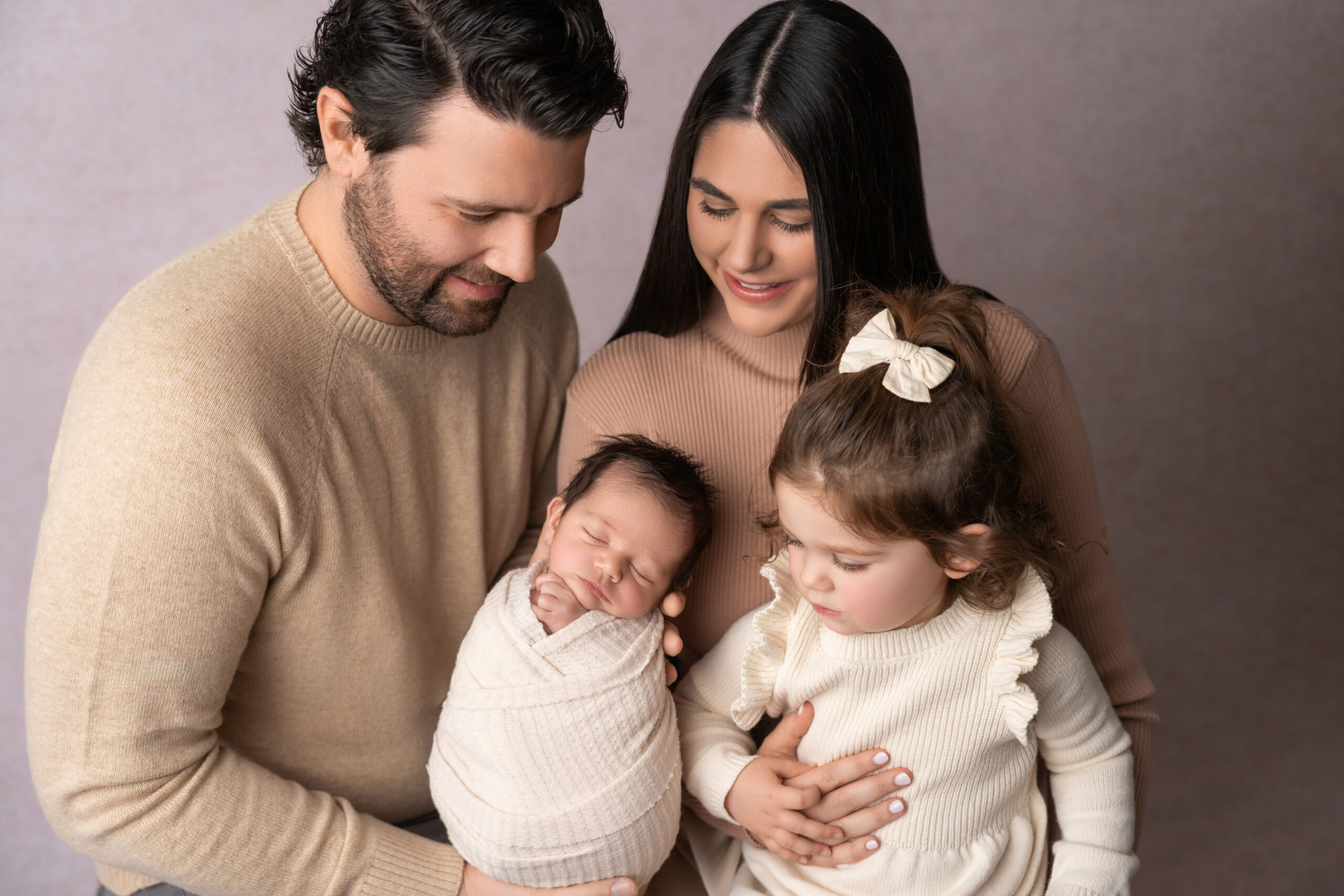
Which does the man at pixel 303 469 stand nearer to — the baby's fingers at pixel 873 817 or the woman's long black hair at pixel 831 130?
the woman's long black hair at pixel 831 130

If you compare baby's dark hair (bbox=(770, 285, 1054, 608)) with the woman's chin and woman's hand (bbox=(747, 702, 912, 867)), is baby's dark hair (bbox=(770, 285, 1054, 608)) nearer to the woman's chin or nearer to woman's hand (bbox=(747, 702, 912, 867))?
the woman's chin

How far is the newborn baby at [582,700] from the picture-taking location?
5.52 ft

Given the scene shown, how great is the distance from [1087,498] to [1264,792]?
1725 mm

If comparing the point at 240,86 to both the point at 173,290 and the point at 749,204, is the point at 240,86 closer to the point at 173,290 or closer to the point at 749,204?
the point at 173,290

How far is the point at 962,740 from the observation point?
66.4 inches

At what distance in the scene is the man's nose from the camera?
1.69 metres

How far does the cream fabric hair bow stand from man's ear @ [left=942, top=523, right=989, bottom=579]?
19cm

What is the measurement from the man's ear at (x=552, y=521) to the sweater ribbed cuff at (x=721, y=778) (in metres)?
0.45

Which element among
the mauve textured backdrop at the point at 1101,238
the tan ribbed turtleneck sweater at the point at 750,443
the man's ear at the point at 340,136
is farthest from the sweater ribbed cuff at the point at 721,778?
the mauve textured backdrop at the point at 1101,238

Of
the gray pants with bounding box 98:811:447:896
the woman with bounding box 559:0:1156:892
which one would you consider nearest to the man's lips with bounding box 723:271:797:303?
the woman with bounding box 559:0:1156:892

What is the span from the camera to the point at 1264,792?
310 centimetres

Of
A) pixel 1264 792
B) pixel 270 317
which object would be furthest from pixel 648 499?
pixel 1264 792

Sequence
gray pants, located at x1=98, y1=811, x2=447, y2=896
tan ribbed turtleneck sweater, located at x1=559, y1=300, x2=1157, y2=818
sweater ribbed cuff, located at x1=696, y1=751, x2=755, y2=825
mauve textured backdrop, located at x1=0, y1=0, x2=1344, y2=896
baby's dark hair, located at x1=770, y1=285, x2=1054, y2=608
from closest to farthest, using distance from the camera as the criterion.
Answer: baby's dark hair, located at x1=770, y1=285, x2=1054, y2=608 < sweater ribbed cuff, located at x1=696, y1=751, x2=755, y2=825 < tan ribbed turtleneck sweater, located at x1=559, y1=300, x2=1157, y2=818 < gray pants, located at x1=98, y1=811, x2=447, y2=896 < mauve textured backdrop, located at x1=0, y1=0, x2=1344, y2=896

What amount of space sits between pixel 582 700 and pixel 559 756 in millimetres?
88
